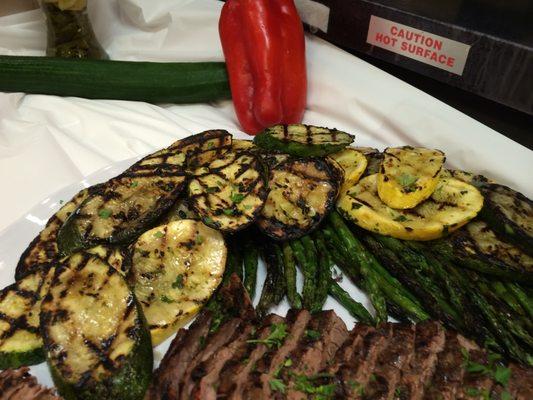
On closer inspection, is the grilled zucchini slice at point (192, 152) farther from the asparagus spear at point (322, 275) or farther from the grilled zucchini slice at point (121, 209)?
the asparagus spear at point (322, 275)

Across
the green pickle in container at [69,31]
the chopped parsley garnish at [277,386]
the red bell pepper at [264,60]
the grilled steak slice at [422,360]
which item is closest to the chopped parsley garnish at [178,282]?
the chopped parsley garnish at [277,386]

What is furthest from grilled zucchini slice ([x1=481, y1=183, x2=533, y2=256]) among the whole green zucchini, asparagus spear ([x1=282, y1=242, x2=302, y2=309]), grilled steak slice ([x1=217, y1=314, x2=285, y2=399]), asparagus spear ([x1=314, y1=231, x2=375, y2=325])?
the whole green zucchini

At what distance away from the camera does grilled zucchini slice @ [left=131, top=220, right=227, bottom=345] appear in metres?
2.43

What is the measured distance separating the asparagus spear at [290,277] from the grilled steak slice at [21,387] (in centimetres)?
117

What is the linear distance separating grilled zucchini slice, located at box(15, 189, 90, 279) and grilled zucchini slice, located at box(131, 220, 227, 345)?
0.48m

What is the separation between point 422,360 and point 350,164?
4.31 ft

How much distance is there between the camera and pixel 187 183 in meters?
2.81

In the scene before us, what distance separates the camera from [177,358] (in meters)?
2.17

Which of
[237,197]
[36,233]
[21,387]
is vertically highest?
[237,197]

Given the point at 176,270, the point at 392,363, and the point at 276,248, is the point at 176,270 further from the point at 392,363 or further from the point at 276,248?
the point at 392,363

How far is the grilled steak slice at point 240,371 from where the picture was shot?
1.95 m

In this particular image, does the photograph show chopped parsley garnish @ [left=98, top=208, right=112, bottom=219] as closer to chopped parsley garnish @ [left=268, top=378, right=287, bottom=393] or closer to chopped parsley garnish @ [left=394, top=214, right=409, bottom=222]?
chopped parsley garnish @ [left=268, top=378, right=287, bottom=393]

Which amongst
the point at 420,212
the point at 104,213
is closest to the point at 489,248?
the point at 420,212

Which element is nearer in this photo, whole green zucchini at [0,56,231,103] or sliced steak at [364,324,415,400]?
sliced steak at [364,324,415,400]
